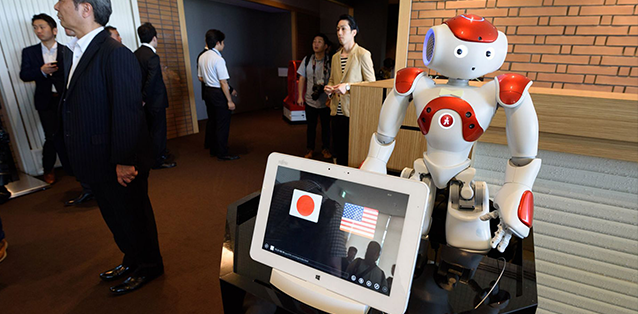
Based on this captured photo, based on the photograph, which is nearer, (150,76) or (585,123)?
(585,123)

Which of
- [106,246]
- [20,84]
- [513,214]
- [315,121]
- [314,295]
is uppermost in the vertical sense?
[20,84]

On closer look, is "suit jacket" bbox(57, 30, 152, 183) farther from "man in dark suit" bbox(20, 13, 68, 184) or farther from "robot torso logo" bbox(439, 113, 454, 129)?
"man in dark suit" bbox(20, 13, 68, 184)

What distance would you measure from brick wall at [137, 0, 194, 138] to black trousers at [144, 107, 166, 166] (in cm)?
146

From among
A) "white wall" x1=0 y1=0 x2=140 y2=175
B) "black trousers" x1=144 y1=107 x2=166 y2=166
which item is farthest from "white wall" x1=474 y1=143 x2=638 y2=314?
"white wall" x1=0 y1=0 x2=140 y2=175

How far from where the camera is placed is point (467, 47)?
1092 millimetres

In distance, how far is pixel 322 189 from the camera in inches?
33.5

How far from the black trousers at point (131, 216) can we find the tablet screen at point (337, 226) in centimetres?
118

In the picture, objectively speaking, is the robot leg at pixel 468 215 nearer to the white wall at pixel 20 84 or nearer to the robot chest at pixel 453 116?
the robot chest at pixel 453 116

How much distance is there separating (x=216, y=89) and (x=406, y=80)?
10.2ft

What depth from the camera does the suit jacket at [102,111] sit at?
59.2 inches

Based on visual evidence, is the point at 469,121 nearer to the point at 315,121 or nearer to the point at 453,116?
the point at 453,116

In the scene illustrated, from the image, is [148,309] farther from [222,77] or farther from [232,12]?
[232,12]

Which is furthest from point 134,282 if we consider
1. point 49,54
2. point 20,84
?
point 20,84

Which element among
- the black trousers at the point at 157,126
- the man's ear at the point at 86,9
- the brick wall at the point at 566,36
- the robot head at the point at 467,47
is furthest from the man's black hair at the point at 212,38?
the robot head at the point at 467,47
